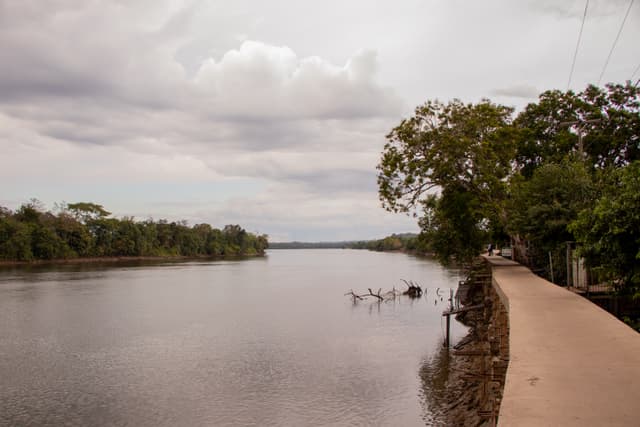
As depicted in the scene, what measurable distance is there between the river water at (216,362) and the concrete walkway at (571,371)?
522 centimetres

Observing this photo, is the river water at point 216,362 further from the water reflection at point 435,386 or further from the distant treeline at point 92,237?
the distant treeline at point 92,237

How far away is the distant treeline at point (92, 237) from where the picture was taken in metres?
98.0

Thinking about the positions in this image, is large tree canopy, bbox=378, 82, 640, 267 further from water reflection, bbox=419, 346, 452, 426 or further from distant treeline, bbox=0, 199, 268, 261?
distant treeline, bbox=0, 199, 268, 261

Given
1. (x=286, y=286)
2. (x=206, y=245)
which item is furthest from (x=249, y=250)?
(x=286, y=286)

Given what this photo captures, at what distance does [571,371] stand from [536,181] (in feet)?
55.0

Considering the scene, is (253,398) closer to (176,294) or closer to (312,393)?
(312,393)

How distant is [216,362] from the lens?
21547 mm

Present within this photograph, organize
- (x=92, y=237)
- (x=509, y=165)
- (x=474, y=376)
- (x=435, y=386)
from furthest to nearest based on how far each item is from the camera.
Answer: (x=92, y=237) → (x=509, y=165) → (x=435, y=386) → (x=474, y=376)

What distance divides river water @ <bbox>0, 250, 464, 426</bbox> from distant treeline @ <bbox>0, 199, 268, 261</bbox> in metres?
66.3

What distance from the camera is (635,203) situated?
984cm

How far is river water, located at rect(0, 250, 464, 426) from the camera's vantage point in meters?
15.4

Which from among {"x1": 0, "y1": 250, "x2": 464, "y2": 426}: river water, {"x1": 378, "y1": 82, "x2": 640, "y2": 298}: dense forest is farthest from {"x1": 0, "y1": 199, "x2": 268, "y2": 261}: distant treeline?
{"x1": 378, "y1": 82, "x2": 640, "y2": 298}: dense forest

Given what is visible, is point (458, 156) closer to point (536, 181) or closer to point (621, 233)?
point (536, 181)

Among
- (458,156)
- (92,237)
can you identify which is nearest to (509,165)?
(458,156)
